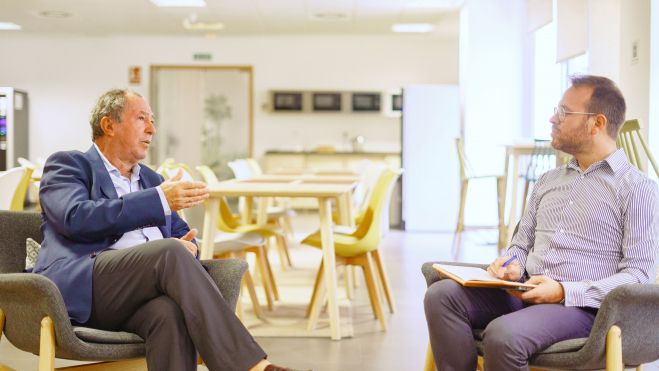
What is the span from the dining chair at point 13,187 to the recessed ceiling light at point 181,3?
22.0 feet

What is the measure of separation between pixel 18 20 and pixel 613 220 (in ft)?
37.8

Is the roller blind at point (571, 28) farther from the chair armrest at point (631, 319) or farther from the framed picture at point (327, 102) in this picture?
the chair armrest at point (631, 319)

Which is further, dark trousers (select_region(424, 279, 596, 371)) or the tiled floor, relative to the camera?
the tiled floor

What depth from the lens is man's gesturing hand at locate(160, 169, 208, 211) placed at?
251 cm

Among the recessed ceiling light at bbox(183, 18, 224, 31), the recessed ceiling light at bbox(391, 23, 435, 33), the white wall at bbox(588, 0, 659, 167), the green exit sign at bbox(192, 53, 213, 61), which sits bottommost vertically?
the white wall at bbox(588, 0, 659, 167)

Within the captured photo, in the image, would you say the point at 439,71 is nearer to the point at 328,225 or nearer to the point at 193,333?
the point at 328,225

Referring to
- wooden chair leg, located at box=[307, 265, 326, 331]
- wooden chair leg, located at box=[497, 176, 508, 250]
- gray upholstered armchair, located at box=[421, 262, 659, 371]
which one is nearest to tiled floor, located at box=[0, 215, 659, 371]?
wooden chair leg, located at box=[307, 265, 326, 331]

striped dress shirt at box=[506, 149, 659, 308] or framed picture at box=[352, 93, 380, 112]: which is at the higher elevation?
framed picture at box=[352, 93, 380, 112]

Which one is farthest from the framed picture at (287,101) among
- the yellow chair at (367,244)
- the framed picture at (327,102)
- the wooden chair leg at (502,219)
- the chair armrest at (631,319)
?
the chair armrest at (631,319)

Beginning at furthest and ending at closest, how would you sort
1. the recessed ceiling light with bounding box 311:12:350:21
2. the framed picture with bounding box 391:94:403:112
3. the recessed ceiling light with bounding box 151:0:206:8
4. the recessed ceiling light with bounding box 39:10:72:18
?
1. the framed picture with bounding box 391:94:403:112
2. the recessed ceiling light with bounding box 311:12:350:21
3. the recessed ceiling light with bounding box 39:10:72:18
4. the recessed ceiling light with bounding box 151:0:206:8

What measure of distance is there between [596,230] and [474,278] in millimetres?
396

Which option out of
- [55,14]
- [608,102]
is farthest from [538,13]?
[608,102]

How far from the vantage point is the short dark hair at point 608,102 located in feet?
8.32

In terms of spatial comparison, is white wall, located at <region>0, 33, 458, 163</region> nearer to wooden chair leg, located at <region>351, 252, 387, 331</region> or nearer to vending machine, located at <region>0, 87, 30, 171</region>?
vending machine, located at <region>0, 87, 30, 171</region>
